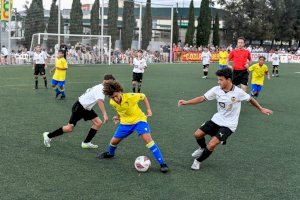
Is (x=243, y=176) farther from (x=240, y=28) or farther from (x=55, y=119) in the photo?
(x=240, y=28)

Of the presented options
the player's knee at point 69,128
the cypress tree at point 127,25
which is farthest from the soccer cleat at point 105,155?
the cypress tree at point 127,25

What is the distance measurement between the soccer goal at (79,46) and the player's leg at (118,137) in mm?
26478

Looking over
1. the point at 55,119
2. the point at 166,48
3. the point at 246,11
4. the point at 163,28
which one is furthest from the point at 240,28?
the point at 55,119

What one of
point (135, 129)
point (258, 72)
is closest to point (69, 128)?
point (135, 129)

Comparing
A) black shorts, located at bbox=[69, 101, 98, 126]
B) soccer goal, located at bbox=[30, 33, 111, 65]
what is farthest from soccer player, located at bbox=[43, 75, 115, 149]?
soccer goal, located at bbox=[30, 33, 111, 65]

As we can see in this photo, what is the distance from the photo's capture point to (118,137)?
284 inches

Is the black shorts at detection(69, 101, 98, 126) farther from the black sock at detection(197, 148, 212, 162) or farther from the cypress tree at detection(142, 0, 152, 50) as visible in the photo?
the cypress tree at detection(142, 0, 152, 50)

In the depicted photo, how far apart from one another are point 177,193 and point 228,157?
7.34 feet

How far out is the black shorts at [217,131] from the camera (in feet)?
22.6

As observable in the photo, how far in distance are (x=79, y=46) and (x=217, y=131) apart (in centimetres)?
2980

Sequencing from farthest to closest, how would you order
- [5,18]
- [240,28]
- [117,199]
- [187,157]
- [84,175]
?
[240,28]
[5,18]
[187,157]
[84,175]
[117,199]

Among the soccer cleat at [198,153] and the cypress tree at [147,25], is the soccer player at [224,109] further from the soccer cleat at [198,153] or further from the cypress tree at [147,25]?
the cypress tree at [147,25]

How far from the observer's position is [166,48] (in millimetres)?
44531

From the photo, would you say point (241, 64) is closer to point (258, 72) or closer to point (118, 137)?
point (258, 72)
